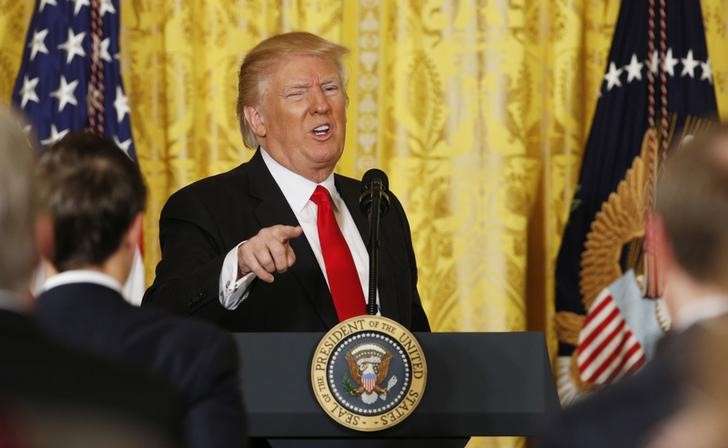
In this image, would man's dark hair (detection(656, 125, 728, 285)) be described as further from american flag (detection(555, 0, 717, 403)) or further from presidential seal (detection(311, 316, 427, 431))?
american flag (detection(555, 0, 717, 403))

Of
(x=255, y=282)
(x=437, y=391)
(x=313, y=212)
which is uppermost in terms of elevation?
(x=313, y=212)

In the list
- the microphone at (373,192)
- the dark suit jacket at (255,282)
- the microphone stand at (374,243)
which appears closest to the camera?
the microphone stand at (374,243)

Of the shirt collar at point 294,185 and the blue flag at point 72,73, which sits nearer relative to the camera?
the shirt collar at point 294,185

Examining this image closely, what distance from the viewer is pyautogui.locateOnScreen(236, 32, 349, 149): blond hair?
464 centimetres

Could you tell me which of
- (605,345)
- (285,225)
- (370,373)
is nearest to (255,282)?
(285,225)

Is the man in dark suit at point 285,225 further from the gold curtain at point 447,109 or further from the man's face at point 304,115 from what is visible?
the gold curtain at point 447,109

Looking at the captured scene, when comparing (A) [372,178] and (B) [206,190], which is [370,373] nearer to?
(A) [372,178]

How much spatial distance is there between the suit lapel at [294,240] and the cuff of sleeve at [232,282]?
44 cm

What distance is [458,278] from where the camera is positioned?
6.59 metres

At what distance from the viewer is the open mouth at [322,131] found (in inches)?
180

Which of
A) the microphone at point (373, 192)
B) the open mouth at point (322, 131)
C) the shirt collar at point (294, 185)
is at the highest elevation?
the open mouth at point (322, 131)

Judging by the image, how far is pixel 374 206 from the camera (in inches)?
143

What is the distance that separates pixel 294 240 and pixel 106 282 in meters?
2.03

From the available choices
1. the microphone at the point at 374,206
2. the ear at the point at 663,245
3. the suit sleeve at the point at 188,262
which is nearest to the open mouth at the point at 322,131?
the suit sleeve at the point at 188,262
